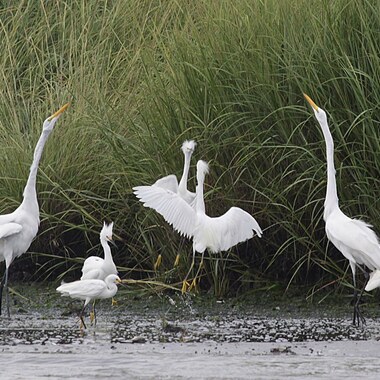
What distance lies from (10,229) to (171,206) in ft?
4.21

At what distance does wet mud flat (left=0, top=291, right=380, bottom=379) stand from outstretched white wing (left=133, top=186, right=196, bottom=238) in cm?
69

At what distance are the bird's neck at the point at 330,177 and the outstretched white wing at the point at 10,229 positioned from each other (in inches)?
96.4

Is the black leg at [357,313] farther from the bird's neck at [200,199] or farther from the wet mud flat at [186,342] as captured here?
the bird's neck at [200,199]

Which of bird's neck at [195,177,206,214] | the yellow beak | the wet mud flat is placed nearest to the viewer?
the wet mud flat

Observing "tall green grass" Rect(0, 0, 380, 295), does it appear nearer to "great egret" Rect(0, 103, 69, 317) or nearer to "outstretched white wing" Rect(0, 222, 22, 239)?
"great egret" Rect(0, 103, 69, 317)

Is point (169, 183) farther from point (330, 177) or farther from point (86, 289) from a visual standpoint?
point (330, 177)

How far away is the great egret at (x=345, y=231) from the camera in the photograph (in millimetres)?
8539

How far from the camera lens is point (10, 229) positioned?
9.36 meters

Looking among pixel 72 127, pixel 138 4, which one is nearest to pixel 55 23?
pixel 138 4

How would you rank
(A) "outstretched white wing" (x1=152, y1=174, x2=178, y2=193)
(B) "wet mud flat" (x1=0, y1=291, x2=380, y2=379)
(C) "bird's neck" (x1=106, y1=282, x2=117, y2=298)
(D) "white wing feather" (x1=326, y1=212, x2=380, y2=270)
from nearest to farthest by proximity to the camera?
(B) "wet mud flat" (x1=0, y1=291, x2=380, y2=379) → (D) "white wing feather" (x1=326, y1=212, x2=380, y2=270) → (C) "bird's neck" (x1=106, y1=282, x2=117, y2=298) → (A) "outstretched white wing" (x1=152, y1=174, x2=178, y2=193)

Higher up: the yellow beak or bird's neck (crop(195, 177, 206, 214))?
the yellow beak

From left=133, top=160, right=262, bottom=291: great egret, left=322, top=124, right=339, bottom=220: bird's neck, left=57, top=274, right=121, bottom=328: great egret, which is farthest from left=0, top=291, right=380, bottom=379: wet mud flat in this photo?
left=322, top=124, right=339, bottom=220: bird's neck

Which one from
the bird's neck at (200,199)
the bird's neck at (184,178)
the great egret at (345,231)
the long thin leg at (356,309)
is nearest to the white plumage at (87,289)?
the bird's neck at (200,199)

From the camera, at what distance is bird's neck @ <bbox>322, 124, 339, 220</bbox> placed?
862cm
